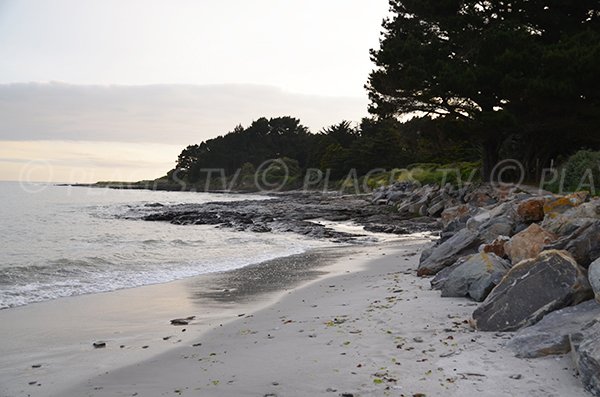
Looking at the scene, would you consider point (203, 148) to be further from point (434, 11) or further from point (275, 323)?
point (275, 323)

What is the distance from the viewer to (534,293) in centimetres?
512

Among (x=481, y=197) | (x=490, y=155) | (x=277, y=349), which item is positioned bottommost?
(x=277, y=349)

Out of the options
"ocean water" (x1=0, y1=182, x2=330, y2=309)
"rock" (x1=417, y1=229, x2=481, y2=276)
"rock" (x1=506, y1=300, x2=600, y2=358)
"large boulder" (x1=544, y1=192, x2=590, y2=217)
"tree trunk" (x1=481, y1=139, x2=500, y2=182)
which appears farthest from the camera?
"tree trunk" (x1=481, y1=139, x2=500, y2=182)

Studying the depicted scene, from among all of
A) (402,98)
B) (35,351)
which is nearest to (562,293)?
(35,351)

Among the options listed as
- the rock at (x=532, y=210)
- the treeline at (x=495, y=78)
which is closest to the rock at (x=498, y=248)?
the rock at (x=532, y=210)

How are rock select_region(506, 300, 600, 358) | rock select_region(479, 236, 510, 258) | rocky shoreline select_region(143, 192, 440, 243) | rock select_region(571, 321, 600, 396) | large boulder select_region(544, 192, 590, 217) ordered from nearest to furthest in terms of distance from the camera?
rock select_region(571, 321, 600, 396)
rock select_region(506, 300, 600, 358)
rock select_region(479, 236, 510, 258)
large boulder select_region(544, 192, 590, 217)
rocky shoreline select_region(143, 192, 440, 243)

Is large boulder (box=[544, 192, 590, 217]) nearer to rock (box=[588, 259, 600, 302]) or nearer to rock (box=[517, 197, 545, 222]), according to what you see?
rock (box=[517, 197, 545, 222])

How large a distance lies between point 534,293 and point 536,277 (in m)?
0.17

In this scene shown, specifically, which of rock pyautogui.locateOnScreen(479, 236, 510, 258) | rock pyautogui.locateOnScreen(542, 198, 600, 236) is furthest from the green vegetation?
rock pyautogui.locateOnScreen(479, 236, 510, 258)

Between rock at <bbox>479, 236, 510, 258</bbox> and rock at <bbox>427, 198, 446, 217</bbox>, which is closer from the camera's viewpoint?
rock at <bbox>479, 236, 510, 258</bbox>

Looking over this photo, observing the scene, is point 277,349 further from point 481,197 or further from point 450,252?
point 481,197

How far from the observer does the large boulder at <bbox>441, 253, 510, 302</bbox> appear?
6.32m

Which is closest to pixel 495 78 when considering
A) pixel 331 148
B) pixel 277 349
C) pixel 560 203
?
pixel 560 203

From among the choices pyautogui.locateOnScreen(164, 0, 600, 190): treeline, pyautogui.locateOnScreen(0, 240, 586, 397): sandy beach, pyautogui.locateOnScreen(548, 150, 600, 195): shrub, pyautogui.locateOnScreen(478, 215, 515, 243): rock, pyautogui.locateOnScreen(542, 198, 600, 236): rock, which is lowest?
pyautogui.locateOnScreen(0, 240, 586, 397): sandy beach
